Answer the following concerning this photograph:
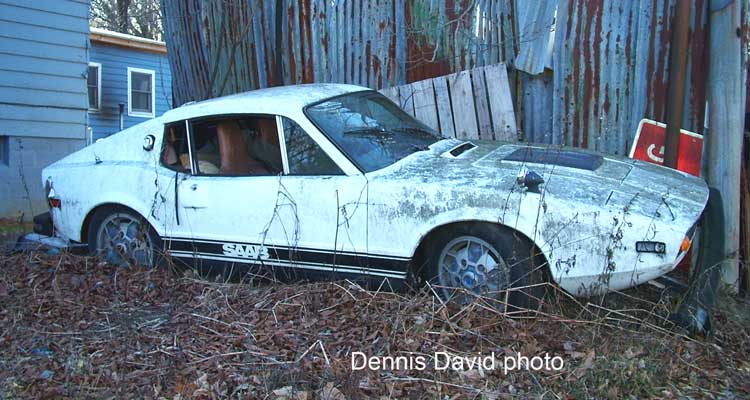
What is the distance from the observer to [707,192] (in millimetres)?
4152

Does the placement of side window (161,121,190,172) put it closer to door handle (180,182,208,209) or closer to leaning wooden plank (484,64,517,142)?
door handle (180,182,208,209)

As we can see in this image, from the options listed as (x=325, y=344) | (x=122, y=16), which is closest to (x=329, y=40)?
(x=325, y=344)

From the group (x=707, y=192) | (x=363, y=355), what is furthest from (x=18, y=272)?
(x=707, y=192)

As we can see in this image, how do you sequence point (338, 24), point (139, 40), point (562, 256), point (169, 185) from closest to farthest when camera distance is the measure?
point (562, 256) → point (169, 185) → point (338, 24) → point (139, 40)

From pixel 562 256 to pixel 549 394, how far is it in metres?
0.94

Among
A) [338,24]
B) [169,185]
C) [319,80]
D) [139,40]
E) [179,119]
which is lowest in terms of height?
[169,185]

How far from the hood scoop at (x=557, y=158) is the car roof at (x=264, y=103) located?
1.51 meters

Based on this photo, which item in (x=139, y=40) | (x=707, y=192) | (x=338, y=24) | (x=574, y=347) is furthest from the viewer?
(x=139, y=40)

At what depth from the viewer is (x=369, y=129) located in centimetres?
486

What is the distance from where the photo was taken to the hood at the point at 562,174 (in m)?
3.85

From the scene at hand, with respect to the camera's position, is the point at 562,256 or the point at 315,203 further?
the point at 315,203

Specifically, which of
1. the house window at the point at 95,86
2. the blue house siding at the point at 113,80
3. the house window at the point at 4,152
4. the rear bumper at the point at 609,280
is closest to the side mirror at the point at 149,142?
the rear bumper at the point at 609,280

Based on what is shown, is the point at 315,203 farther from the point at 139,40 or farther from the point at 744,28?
the point at 139,40

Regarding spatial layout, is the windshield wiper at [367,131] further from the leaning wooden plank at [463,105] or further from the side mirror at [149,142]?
the leaning wooden plank at [463,105]
